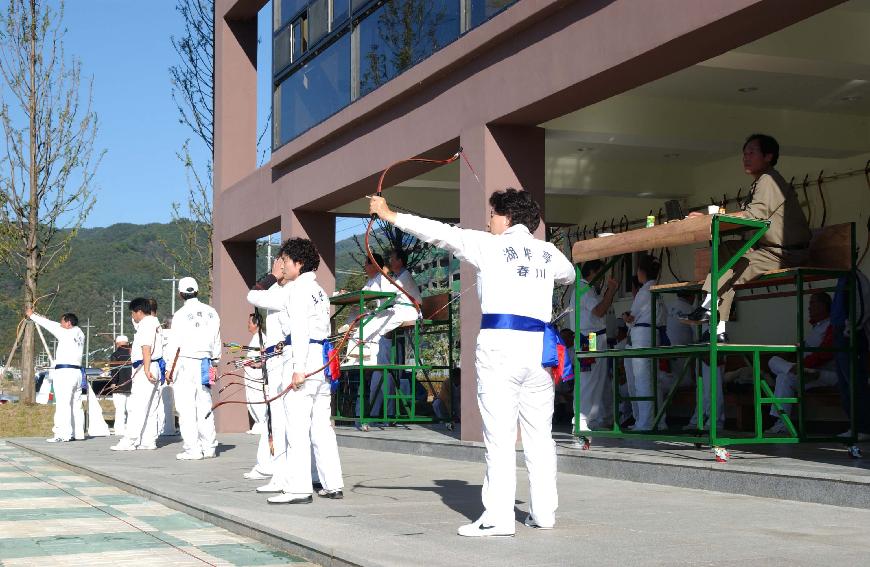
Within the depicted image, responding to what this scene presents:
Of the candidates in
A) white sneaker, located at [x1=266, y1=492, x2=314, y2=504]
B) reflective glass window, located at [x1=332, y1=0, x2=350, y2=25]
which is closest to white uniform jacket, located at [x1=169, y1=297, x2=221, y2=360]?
reflective glass window, located at [x1=332, y1=0, x2=350, y2=25]

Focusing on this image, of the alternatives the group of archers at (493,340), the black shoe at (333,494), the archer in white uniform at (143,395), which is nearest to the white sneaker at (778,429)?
the group of archers at (493,340)

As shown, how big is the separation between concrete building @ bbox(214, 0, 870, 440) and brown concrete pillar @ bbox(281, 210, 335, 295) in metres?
0.03

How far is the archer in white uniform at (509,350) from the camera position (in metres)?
6.21

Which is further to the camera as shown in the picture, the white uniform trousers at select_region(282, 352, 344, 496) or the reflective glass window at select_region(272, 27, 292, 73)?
the reflective glass window at select_region(272, 27, 292, 73)

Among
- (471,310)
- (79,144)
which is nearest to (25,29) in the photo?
(79,144)

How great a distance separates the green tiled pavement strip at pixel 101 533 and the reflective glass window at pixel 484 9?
18.7ft

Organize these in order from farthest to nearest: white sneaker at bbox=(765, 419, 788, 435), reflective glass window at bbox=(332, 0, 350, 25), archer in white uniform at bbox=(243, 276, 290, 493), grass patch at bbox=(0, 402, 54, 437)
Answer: grass patch at bbox=(0, 402, 54, 437), reflective glass window at bbox=(332, 0, 350, 25), white sneaker at bbox=(765, 419, 788, 435), archer in white uniform at bbox=(243, 276, 290, 493)

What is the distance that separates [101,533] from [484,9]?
6.59m

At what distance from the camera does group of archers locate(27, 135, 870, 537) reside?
627 cm

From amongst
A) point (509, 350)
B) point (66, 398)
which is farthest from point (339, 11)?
point (509, 350)

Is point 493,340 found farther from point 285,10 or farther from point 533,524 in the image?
point 285,10

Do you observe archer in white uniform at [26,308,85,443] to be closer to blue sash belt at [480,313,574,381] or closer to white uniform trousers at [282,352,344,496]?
white uniform trousers at [282,352,344,496]

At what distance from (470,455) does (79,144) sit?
1699 cm

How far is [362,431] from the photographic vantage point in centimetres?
1440
